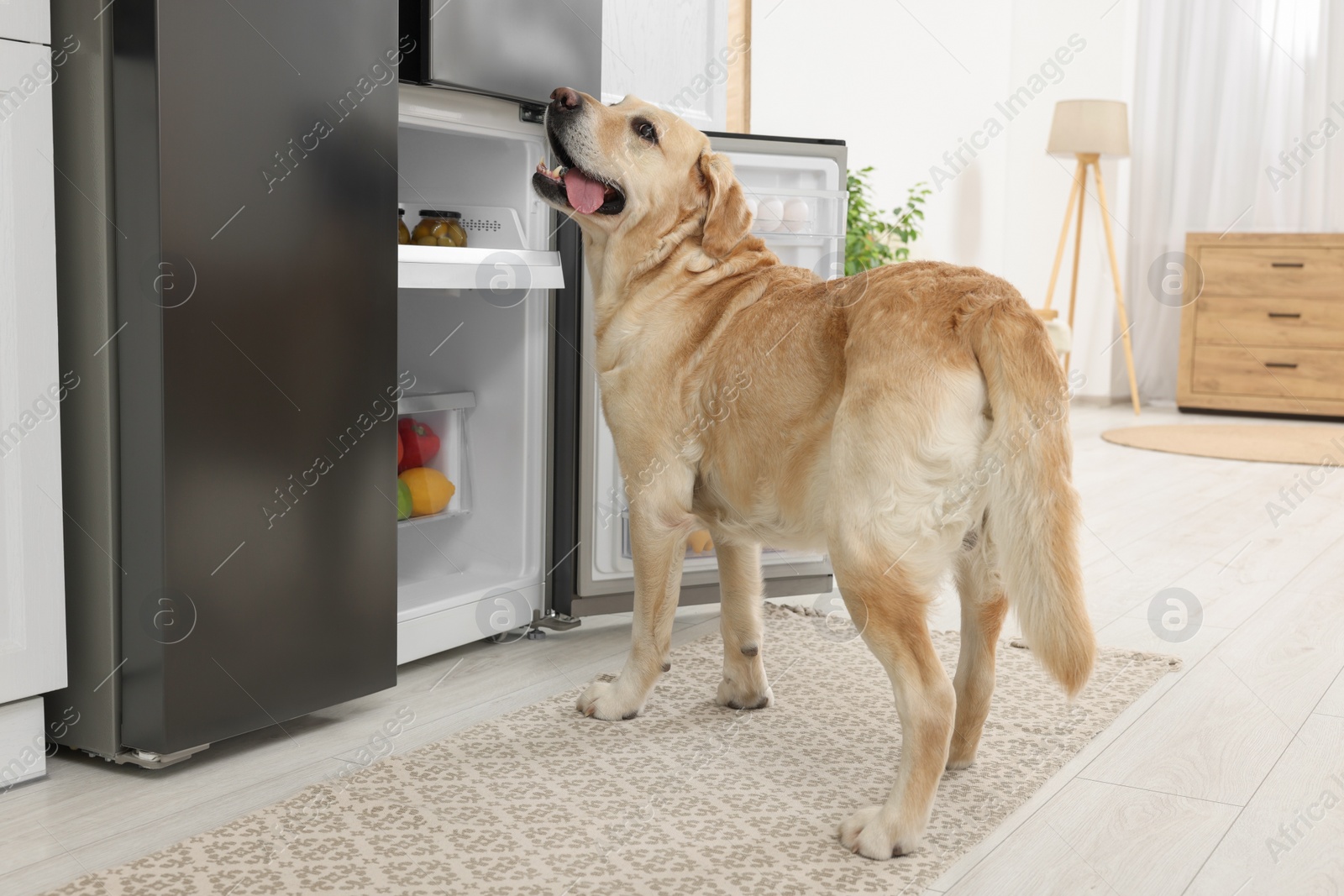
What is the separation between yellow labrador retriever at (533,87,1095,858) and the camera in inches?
57.1

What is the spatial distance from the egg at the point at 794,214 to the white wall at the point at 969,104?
6.25ft

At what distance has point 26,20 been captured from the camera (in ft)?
5.16

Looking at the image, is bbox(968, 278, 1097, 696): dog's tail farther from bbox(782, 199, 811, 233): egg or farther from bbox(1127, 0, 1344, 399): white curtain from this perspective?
bbox(1127, 0, 1344, 399): white curtain

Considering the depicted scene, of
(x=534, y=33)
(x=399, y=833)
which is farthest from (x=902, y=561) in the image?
(x=534, y=33)

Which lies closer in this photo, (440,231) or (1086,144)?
(440,231)

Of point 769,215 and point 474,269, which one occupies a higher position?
point 769,215

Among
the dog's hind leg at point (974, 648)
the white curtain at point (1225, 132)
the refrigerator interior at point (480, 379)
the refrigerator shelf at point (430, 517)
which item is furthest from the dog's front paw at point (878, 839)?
the white curtain at point (1225, 132)

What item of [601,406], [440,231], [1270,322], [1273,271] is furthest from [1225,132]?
[440,231]

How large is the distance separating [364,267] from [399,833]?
2.97 ft

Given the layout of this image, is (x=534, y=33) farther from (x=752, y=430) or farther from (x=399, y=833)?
(x=399, y=833)

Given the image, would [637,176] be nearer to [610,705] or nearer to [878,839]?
[610,705]

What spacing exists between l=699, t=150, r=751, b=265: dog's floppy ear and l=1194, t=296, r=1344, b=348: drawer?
220 inches

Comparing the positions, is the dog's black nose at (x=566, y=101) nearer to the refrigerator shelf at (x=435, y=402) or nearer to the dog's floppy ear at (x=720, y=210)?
the dog's floppy ear at (x=720, y=210)

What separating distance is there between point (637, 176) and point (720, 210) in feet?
0.50
